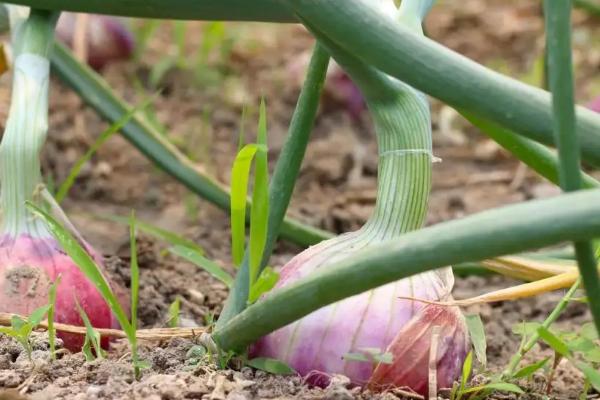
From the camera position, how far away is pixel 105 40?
2.20 metres

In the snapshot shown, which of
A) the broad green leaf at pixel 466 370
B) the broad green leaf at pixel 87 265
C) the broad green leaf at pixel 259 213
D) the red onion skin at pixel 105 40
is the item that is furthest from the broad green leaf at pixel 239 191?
the red onion skin at pixel 105 40

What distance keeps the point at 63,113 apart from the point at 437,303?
4.44ft

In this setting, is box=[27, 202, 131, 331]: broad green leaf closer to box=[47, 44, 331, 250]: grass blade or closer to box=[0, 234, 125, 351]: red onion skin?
box=[0, 234, 125, 351]: red onion skin

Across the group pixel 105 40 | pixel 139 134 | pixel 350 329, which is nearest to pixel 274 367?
pixel 350 329

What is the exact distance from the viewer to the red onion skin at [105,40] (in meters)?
2.18

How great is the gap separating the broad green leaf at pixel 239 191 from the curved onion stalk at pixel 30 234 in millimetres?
167

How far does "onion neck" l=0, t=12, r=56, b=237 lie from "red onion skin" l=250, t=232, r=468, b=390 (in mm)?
300

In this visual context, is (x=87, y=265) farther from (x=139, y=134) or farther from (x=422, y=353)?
(x=139, y=134)

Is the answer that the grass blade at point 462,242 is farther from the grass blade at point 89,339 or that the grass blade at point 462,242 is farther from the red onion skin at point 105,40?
the red onion skin at point 105,40

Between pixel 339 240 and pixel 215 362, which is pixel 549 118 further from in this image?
pixel 215 362

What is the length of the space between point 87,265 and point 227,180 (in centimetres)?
96

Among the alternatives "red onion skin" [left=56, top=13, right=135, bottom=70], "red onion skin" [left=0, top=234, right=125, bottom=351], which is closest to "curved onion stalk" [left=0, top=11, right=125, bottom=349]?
"red onion skin" [left=0, top=234, right=125, bottom=351]

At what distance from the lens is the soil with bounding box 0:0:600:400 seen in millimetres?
884

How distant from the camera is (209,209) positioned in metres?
1.80
